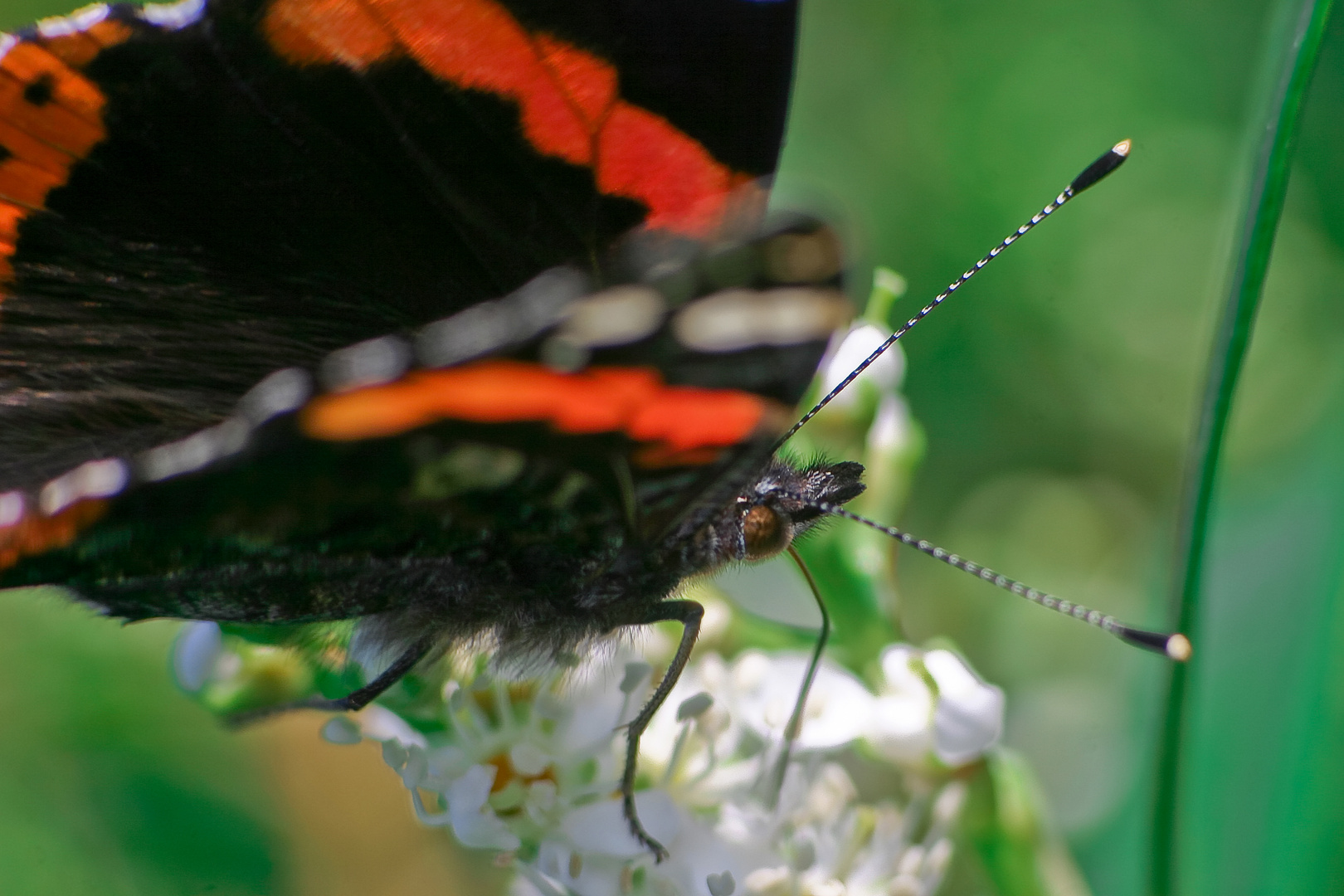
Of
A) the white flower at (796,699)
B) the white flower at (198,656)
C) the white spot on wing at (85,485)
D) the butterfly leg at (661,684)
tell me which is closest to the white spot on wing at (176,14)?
the white spot on wing at (85,485)

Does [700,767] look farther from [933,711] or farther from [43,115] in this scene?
[43,115]

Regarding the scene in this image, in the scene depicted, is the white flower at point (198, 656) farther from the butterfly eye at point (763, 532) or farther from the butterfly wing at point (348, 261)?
the butterfly eye at point (763, 532)

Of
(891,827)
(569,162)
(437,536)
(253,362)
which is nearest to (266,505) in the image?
(437,536)

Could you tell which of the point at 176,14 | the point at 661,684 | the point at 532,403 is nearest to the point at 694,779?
the point at 661,684

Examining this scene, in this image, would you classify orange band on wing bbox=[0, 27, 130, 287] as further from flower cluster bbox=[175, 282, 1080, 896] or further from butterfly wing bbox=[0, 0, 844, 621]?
flower cluster bbox=[175, 282, 1080, 896]

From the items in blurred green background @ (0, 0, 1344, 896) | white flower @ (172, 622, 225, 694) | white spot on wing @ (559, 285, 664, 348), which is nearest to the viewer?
white spot on wing @ (559, 285, 664, 348)

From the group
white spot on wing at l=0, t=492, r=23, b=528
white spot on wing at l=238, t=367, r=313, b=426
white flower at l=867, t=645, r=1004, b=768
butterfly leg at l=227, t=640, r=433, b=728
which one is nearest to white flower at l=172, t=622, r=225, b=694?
butterfly leg at l=227, t=640, r=433, b=728
